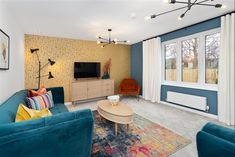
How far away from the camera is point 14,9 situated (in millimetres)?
2582

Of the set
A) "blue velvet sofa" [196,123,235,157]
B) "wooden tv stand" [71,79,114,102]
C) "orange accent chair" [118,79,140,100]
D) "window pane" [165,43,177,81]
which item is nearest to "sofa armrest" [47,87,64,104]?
"wooden tv stand" [71,79,114,102]

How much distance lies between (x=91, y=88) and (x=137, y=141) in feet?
9.78

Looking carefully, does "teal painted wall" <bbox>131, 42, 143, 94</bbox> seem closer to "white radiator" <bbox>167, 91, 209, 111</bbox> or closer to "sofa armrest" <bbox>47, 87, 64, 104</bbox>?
"white radiator" <bbox>167, 91, 209, 111</bbox>

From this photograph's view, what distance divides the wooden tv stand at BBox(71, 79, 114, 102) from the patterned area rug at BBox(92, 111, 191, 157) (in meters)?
1.96

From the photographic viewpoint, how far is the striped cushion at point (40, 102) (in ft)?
7.72

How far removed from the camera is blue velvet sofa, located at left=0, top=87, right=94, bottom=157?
3.32 ft

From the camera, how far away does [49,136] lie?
1161 mm

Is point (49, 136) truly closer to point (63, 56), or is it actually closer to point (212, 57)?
point (212, 57)

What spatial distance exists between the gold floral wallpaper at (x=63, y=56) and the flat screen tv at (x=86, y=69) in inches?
7.5

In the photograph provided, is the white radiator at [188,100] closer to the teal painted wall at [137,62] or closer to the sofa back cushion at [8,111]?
the teal painted wall at [137,62]

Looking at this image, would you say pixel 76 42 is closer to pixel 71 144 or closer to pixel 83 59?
pixel 83 59

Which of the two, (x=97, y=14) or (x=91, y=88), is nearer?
(x=97, y=14)

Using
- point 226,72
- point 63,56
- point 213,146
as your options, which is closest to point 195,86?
point 226,72

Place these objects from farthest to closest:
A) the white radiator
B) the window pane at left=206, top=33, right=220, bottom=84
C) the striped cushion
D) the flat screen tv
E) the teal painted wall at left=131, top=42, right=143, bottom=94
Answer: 1. the teal painted wall at left=131, top=42, right=143, bottom=94
2. the flat screen tv
3. the white radiator
4. the window pane at left=206, top=33, right=220, bottom=84
5. the striped cushion
